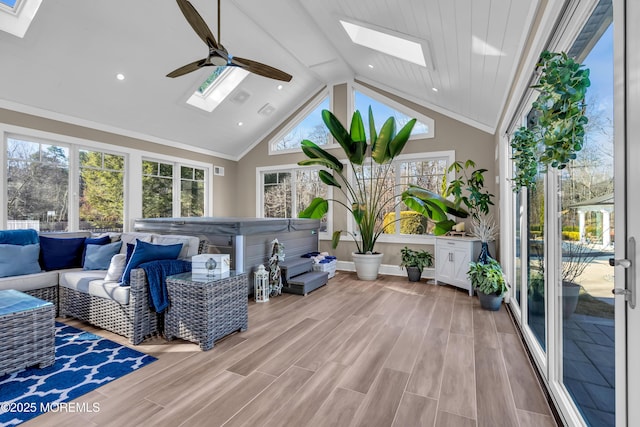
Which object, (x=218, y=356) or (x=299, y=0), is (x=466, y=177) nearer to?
(x=299, y=0)

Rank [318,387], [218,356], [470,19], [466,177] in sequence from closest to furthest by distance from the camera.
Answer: [318,387]
[218,356]
[470,19]
[466,177]

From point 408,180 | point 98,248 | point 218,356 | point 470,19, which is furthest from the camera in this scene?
point 408,180

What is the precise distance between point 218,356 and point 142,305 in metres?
0.87

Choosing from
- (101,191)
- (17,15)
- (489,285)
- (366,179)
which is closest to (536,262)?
(489,285)

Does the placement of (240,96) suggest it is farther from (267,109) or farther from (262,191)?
(262,191)

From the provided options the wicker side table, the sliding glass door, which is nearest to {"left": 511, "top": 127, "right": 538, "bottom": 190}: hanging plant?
the sliding glass door

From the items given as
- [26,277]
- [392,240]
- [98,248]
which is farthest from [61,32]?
[392,240]

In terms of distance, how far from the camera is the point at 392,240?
598 cm

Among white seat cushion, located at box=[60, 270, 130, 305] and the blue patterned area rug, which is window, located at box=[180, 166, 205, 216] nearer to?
white seat cushion, located at box=[60, 270, 130, 305]

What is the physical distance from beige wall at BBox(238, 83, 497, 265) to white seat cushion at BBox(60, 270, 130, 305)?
13.7ft

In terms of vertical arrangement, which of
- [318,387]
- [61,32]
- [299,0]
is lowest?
[318,387]

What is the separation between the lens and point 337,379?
7.14ft

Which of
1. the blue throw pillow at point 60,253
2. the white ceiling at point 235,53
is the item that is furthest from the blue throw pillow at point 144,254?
the white ceiling at point 235,53

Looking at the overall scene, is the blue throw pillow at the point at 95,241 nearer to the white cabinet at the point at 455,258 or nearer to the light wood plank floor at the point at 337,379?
the light wood plank floor at the point at 337,379
